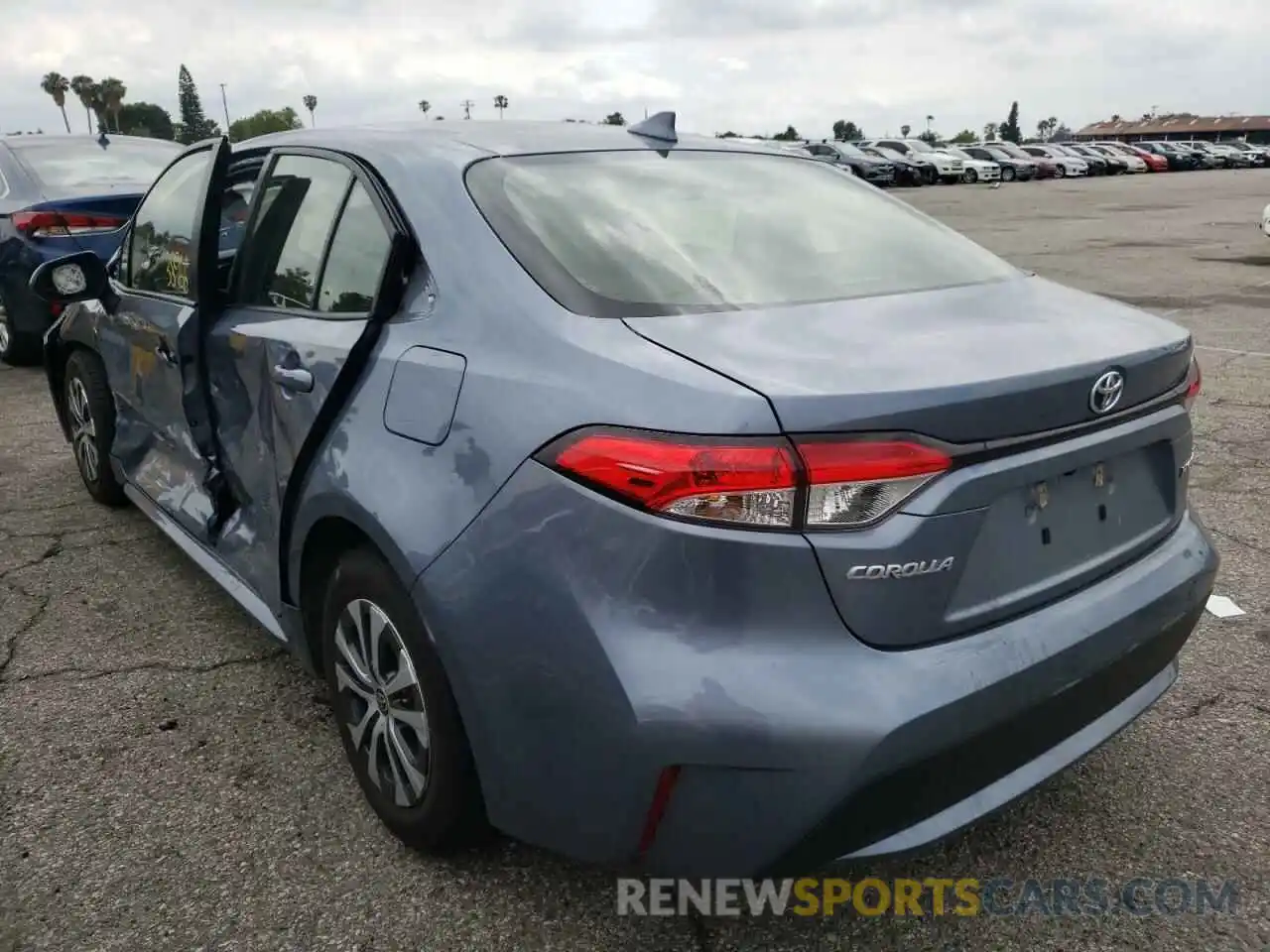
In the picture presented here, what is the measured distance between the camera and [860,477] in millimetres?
1641

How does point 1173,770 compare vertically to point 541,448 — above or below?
below

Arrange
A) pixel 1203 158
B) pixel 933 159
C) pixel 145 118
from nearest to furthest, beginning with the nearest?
pixel 933 159, pixel 1203 158, pixel 145 118

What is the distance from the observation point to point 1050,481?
1.88 meters

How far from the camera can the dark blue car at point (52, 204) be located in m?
7.08

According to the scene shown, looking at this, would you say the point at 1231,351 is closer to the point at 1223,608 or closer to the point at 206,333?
the point at 1223,608

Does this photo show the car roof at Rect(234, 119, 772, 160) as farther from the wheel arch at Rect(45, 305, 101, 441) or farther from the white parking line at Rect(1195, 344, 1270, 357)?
the white parking line at Rect(1195, 344, 1270, 357)

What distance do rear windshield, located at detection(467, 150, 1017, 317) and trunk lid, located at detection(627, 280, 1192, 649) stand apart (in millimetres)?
145

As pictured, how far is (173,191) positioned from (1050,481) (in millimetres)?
3255

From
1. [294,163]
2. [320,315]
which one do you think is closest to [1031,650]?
[320,315]

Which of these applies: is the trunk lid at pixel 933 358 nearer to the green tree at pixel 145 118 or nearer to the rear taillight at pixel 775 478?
the rear taillight at pixel 775 478

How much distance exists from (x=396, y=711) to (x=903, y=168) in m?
39.7

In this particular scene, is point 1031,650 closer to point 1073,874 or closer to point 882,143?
point 1073,874

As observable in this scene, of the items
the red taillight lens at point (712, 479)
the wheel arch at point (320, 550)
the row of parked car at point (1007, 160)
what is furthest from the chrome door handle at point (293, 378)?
the row of parked car at point (1007, 160)

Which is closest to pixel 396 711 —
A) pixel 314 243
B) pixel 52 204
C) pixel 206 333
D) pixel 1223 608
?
pixel 314 243
